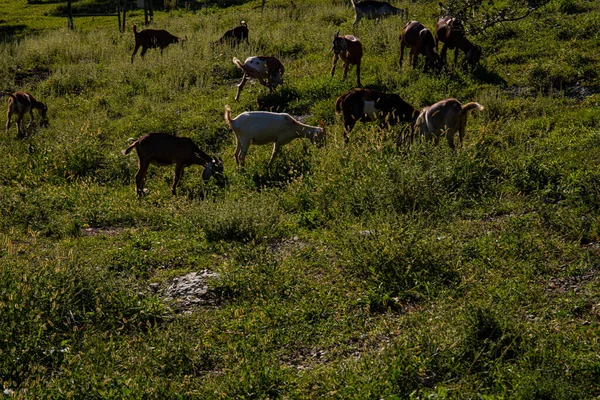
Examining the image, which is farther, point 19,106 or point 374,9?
point 374,9

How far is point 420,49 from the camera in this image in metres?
16.6

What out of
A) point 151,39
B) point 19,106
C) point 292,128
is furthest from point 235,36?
point 292,128

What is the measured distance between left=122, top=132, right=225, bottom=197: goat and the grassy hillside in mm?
305

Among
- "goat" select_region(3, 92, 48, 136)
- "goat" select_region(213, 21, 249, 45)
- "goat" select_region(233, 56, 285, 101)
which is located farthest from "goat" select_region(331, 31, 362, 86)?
"goat" select_region(3, 92, 48, 136)

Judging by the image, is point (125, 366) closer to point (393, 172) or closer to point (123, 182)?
point (393, 172)

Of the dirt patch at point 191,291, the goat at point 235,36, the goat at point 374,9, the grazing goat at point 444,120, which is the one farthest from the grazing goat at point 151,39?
the dirt patch at point 191,291

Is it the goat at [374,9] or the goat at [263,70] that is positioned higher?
the goat at [374,9]

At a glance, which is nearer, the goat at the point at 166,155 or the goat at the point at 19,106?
the goat at the point at 166,155

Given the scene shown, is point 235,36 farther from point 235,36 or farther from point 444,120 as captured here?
point 444,120

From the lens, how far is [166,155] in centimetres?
1230

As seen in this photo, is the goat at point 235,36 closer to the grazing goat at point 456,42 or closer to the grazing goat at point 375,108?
the grazing goat at point 456,42

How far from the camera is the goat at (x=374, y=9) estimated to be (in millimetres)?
22734

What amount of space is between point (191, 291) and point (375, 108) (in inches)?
240

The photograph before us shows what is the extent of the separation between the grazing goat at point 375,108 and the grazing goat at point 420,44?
3.67m
